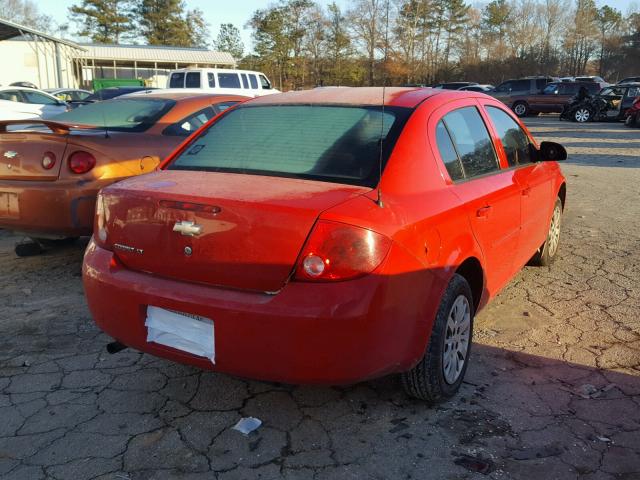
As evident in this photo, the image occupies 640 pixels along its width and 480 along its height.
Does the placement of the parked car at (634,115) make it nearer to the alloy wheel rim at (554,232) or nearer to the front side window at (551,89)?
the front side window at (551,89)

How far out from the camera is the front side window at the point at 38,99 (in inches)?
674

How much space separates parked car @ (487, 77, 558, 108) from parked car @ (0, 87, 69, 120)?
66.7ft

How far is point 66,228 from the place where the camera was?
4.44 meters

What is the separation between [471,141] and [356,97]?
0.75m

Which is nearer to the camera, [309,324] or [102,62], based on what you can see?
[309,324]

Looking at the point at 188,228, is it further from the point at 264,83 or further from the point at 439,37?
the point at 439,37

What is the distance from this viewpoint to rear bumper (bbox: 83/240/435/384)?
2230 mm

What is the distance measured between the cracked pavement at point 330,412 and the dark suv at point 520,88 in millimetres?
26173

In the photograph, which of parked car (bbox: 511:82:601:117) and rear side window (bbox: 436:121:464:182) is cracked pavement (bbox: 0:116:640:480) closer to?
rear side window (bbox: 436:121:464:182)

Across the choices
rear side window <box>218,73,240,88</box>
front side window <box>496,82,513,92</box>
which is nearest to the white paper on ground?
rear side window <box>218,73,240,88</box>

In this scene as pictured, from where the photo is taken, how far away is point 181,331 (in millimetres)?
2500

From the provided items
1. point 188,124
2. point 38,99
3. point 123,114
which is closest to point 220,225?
point 188,124

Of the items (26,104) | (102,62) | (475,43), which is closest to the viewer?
(26,104)

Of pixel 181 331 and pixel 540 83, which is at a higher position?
pixel 540 83
